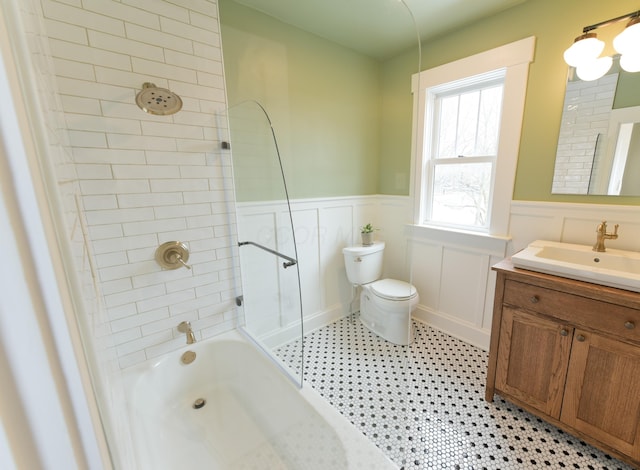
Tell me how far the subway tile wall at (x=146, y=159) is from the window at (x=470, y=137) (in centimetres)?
143

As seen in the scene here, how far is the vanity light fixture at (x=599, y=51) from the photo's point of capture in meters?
1.29

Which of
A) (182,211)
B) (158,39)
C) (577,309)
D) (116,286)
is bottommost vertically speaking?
(577,309)

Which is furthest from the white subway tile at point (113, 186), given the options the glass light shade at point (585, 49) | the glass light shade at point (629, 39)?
the glass light shade at point (629, 39)

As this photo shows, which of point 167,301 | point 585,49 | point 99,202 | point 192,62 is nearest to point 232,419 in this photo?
point 167,301

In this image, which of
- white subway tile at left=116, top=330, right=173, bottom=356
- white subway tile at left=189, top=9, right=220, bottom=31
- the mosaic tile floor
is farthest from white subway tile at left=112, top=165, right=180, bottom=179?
the mosaic tile floor

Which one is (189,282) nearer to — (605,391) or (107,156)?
(107,156)

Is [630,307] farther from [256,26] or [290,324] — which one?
[256,26]

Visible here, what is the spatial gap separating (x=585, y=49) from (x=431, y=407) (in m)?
2.14

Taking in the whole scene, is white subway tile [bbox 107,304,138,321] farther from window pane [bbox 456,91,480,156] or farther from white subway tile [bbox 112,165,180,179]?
window pane [bbox 456,91,480,156]

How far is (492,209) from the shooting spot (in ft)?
6.45

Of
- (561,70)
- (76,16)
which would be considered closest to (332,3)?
(76,16)

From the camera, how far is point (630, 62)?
136 cm

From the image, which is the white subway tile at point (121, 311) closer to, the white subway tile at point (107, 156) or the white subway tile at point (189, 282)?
the white subway tile at point (189, 282)

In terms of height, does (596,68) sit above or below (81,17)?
below
